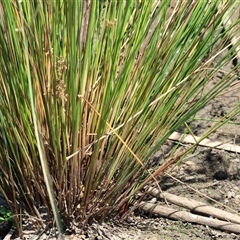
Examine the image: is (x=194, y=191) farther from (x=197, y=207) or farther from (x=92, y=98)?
(x=92, y=98)

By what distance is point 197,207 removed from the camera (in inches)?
78.7

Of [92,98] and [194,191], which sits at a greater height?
[92,98]

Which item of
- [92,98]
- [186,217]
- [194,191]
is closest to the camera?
[92,98]

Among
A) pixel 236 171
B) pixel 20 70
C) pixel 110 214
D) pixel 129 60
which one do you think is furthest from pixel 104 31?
pixel 236 171

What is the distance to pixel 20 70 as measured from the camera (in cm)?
160

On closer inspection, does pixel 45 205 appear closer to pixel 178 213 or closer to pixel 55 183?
pixel 55 183

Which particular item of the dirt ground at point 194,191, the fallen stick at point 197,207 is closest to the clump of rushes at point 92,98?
the dirt ground at point 194,191

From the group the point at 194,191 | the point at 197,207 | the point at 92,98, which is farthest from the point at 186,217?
the point at 92,98

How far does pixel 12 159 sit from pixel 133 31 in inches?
22.2

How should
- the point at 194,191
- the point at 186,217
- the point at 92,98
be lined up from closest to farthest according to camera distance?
the point at 92,98 < the point at 186,217 < the point at 194,191

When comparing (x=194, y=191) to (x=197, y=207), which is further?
(x=194, y=191)

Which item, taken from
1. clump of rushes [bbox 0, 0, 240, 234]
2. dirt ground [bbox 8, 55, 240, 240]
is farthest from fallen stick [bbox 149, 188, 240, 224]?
clump of rushes [bbox 0, 0, 240, 234]

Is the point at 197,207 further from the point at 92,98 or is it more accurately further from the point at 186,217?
the point at 92,98

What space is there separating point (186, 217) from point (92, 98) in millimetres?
581
